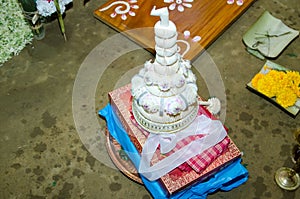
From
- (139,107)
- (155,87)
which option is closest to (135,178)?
(139,107)

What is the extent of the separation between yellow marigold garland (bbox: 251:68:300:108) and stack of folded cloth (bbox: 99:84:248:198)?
2.07 ft

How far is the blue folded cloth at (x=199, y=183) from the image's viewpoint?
2.52 meters

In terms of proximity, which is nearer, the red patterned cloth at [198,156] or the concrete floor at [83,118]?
the red patterned cloth at [198,156]

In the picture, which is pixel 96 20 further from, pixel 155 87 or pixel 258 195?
pixel 258 195

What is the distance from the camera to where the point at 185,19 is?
3.45m

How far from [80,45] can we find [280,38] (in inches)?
62.4

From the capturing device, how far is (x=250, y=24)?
3.55m

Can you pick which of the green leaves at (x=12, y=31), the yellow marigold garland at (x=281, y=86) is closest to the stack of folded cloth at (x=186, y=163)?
the yellow marigold garland at (x=281, y=86)

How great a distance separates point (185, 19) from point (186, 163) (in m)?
1.42

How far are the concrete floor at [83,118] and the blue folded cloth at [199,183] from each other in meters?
0.11

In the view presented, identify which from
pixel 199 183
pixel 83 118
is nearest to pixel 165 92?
pixel 199 183

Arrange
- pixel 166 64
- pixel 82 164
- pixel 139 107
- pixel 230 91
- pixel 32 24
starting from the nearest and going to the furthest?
1. pixel 166 64
2. pixel 139 107
3. pixel 82 164
4. pixel 230 91
5. pixel 32 24

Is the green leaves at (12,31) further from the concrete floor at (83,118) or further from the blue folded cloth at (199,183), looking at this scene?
the blue folded cloth at (199,183)

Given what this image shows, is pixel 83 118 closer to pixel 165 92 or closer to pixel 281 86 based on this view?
pixel 165 92
